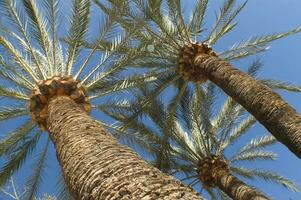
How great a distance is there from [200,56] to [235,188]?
11.2 feet

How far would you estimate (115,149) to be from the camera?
4.62 m

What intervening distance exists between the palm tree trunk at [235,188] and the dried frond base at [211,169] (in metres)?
0.27

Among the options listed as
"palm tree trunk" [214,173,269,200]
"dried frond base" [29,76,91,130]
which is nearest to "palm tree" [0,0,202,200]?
"dried frond base" [29,76,91,130]

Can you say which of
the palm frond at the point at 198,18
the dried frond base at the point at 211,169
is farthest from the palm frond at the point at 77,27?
the dried frond base at the point at 211,169

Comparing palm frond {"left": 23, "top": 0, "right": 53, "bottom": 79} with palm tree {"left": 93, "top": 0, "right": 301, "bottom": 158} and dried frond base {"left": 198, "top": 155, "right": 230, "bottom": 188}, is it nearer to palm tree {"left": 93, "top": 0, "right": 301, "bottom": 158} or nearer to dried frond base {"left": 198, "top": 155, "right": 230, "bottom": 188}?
palm tree {"left": 93, "top": 0, "right": 301, "bottom": 158}

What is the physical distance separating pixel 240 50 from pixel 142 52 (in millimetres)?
4252

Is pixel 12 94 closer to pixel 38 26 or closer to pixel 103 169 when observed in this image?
pixel 38 26

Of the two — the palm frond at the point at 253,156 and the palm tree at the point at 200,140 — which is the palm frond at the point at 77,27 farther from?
the palm frond at the point at 253,156

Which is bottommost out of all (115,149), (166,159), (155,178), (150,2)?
(155,178)

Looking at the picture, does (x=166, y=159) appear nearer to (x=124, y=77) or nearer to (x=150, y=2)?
(x=124, y=77)

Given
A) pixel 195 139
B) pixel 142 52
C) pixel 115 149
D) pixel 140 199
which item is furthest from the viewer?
pixel 195 139

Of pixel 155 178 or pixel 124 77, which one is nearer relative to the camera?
pixel 155 178

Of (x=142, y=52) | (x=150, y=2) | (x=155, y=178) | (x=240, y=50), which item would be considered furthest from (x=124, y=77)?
(x=155, y=178)

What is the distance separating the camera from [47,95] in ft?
28.6
